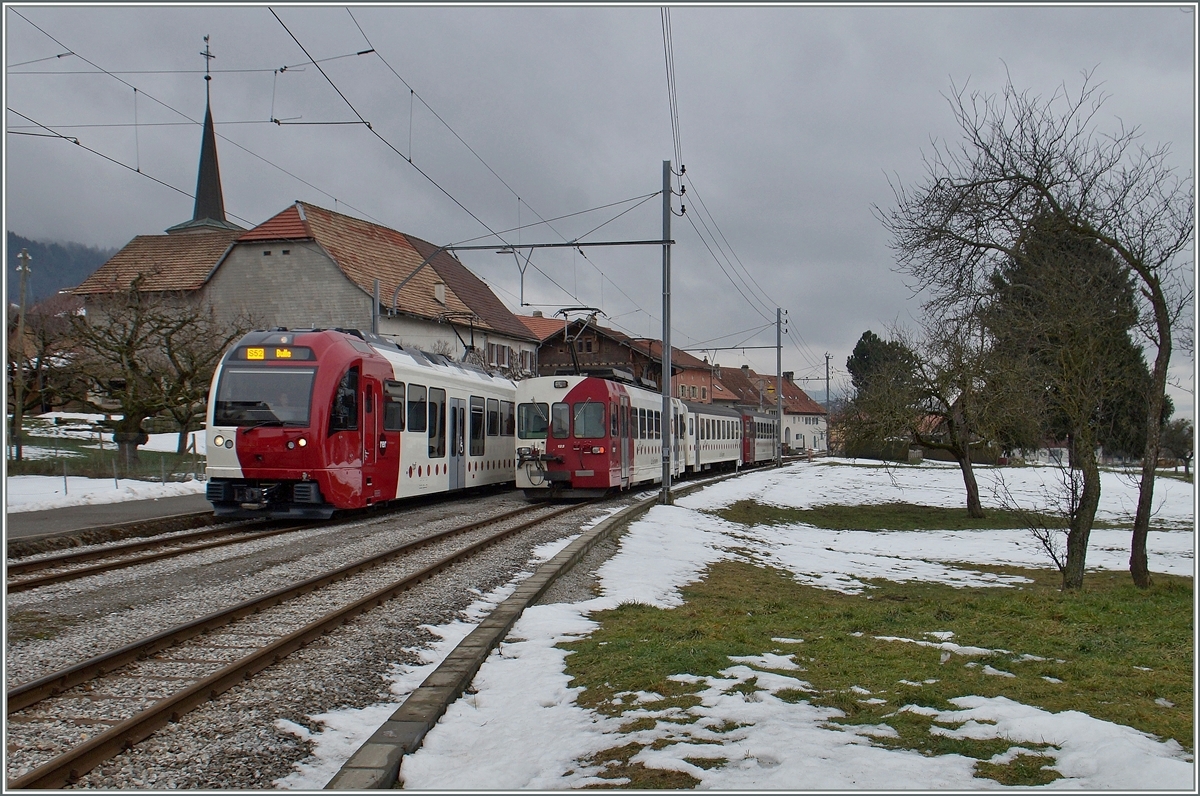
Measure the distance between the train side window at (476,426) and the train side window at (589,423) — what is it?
230cm

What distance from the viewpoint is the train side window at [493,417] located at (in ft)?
76.0

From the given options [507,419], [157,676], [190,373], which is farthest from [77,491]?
[157,676]

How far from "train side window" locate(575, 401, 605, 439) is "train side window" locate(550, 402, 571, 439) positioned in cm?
21

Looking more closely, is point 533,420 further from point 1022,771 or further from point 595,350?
point 595,350

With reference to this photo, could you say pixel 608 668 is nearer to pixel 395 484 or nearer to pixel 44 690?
pixel 44 690

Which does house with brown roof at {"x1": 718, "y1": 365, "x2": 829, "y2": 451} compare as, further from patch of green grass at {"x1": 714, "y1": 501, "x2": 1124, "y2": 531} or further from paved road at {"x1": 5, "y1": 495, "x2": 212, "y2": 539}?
paved road at {"x1": 5, "y1": 495, "x2": 212, "y2": 539}

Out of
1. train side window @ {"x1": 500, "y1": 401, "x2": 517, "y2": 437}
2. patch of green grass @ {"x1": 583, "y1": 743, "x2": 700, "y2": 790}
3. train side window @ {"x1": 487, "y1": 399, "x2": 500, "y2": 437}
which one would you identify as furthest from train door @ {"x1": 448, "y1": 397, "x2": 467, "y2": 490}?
patch of green grass @ {"x1": 583, "y1": 743, "x2": 700, "y2": 790}

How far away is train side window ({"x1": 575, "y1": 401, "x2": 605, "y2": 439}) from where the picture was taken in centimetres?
2197

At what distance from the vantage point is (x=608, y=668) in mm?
6266

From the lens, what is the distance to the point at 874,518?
95.2 feet

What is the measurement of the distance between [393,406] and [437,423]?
8.23ft

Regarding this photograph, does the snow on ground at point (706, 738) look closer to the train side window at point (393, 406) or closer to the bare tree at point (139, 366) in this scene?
the train side window at point (393, 406)

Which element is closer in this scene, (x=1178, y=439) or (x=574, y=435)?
(x=1178, y=439)

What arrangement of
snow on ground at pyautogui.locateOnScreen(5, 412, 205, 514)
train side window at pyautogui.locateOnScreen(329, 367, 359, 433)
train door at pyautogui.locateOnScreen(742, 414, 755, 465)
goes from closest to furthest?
train side window at pyautogui.locateOnScreen(329, 367, 359, 433)
snow on ground at pyautogui.locateOnScreen(5, 412, 205, 514)
train door at pyautogui.locateOnScreen(742, 414, 755, 465)
